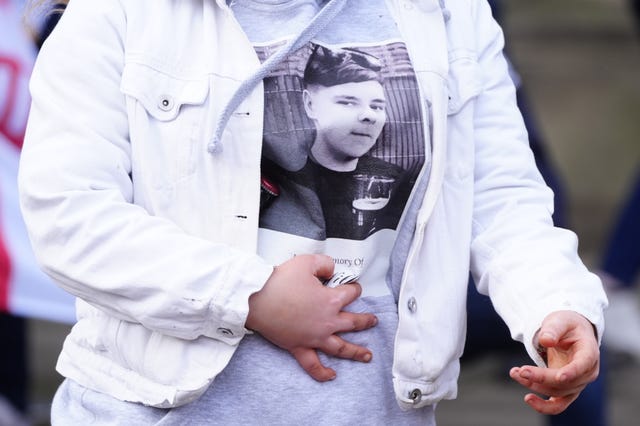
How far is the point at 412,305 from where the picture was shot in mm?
1985

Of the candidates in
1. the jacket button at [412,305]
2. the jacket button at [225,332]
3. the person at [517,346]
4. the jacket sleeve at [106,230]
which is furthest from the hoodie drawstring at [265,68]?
the person at [517,346]

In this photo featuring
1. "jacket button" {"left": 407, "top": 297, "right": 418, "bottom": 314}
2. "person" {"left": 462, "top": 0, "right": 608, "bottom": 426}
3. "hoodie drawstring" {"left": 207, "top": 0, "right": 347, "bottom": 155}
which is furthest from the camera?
"person" {"left": 462, "top": 0, "right": 608, "bottom": 426}

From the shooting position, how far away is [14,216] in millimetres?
3744

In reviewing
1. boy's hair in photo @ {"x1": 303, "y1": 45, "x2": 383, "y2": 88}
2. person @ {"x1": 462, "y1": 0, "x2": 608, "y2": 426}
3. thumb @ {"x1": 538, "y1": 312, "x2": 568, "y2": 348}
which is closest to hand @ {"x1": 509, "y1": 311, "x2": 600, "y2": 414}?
thumb @ {"x1": 538, "y1": 312, "x2": 568, "y2": 348}

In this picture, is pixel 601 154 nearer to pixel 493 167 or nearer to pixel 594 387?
pixel 594 387

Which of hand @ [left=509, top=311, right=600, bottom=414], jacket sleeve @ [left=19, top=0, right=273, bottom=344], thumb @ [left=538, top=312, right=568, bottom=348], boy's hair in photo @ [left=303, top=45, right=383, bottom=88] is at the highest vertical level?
boy's hair in photo @ [left=303, top=45, right=383, bottom=88]

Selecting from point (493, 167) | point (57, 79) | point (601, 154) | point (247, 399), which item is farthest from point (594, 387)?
point (601, 154)

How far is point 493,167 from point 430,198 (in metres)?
0.17

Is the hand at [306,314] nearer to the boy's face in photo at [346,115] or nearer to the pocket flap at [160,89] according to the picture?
the boy's face in photo at [346,115]

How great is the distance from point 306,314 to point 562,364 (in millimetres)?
395

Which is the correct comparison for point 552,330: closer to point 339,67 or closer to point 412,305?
point 412,305

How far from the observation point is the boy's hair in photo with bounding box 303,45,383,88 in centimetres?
197

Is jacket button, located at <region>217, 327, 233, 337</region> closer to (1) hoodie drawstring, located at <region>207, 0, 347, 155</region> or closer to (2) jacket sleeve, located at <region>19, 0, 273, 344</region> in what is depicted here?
(2) jacket sleeve, located at <region>19, 0, 273, 344</region>

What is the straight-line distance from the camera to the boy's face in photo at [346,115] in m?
1.95
